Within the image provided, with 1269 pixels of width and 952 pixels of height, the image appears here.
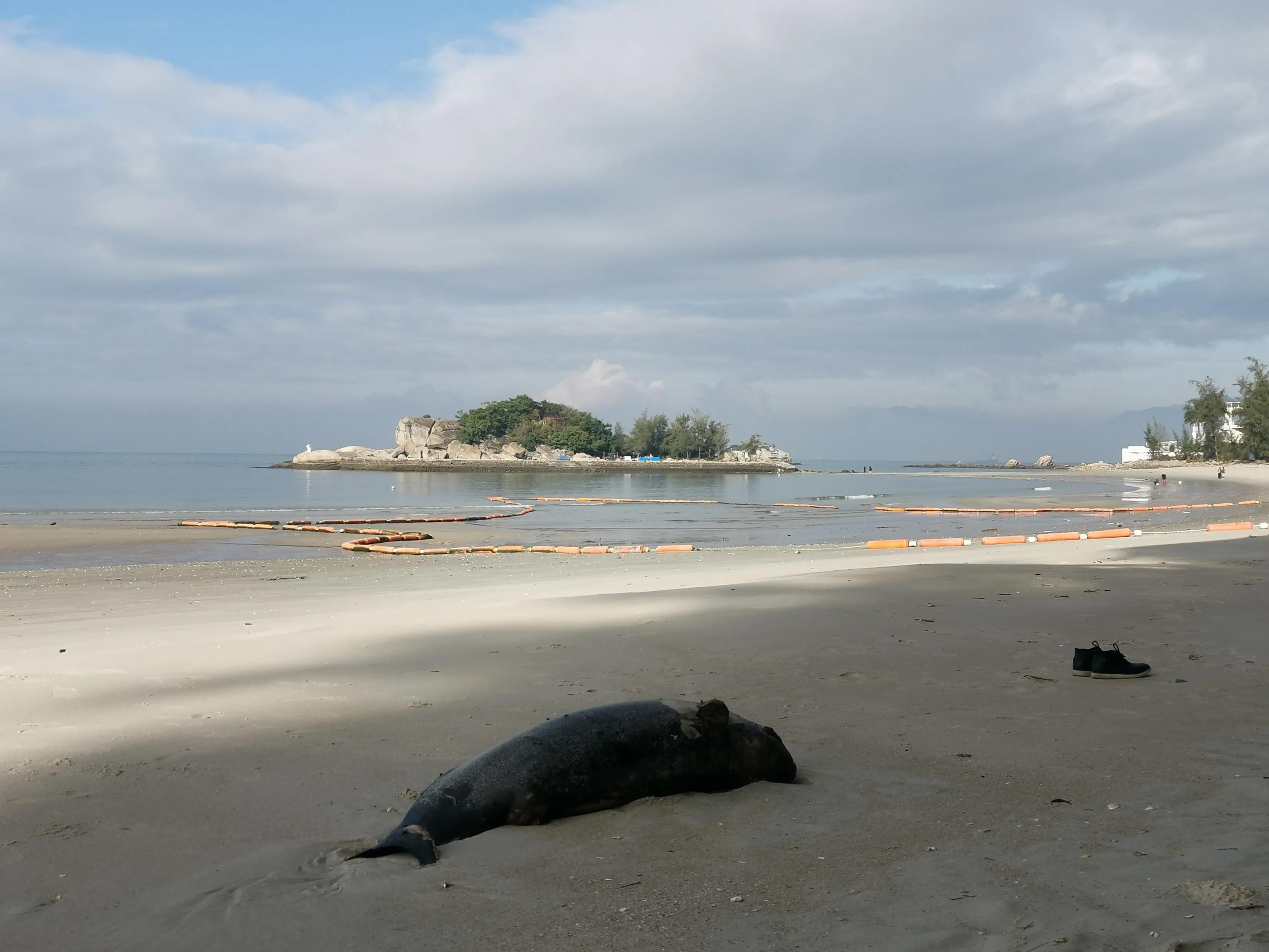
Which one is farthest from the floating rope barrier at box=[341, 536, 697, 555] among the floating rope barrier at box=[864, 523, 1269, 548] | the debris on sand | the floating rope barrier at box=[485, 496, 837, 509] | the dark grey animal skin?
the floating rope barrier at box=[485, 496, 837, 509]

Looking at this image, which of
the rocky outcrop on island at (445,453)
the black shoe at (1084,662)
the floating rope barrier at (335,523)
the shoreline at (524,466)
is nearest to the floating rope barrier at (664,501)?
the floating rope barrier at (335,523)

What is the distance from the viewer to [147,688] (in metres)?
7.36

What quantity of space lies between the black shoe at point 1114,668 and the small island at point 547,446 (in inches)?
4700

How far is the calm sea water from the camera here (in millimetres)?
31828

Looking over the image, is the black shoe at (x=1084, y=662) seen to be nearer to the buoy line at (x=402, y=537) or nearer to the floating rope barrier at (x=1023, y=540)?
the floating rope barrier at (x=1023, y=540)

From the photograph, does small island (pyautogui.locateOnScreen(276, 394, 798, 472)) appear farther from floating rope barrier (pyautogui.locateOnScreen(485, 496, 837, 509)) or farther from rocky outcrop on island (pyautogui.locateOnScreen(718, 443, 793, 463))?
floating rope barrier (pyautogui.locateOnScreen(485, 496, 837, 509))

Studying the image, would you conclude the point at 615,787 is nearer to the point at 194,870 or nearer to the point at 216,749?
the point at 194,870

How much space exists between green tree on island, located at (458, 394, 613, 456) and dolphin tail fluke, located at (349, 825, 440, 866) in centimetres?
13984

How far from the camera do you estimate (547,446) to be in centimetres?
14650

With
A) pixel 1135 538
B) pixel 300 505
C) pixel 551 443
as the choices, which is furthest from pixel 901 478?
pixel 1135 538

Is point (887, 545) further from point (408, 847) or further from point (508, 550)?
point (408, 847)

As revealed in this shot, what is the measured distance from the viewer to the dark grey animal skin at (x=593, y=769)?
4.29m

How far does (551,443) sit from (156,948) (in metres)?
144

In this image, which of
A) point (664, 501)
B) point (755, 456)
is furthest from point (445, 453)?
point (664, 501)
